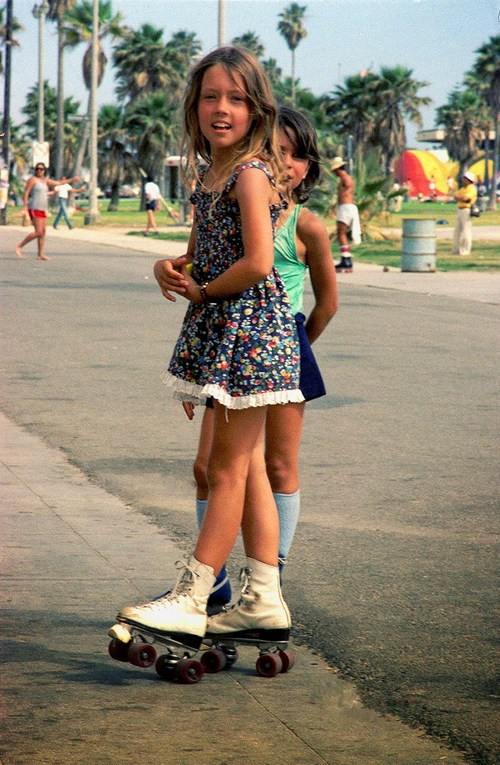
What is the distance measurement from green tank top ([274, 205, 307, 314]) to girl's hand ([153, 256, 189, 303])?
0.43 meters

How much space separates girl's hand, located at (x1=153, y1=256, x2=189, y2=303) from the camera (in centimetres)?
386

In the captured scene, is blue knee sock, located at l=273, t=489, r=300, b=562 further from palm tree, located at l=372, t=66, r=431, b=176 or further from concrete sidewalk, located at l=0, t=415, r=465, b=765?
palm tree, located at l=372, t=66, r=431, b=176

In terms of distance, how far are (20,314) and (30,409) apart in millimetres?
6525

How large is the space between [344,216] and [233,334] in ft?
68.3

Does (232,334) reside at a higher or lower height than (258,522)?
higher

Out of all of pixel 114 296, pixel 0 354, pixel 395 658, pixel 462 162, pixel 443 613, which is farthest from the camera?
pixel 462 162

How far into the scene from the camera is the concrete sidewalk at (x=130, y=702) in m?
3.33

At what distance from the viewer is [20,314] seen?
50.8ft

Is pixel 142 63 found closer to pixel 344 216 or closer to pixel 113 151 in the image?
pixel 113 151

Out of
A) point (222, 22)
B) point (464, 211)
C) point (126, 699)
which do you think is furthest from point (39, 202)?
point (126, 699)

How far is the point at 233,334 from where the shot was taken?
382 cm

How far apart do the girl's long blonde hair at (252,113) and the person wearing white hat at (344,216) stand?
19.6 m

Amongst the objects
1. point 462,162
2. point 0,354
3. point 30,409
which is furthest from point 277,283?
point 462,162

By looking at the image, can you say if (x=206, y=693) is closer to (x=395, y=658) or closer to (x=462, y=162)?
(x=395, y=658)
